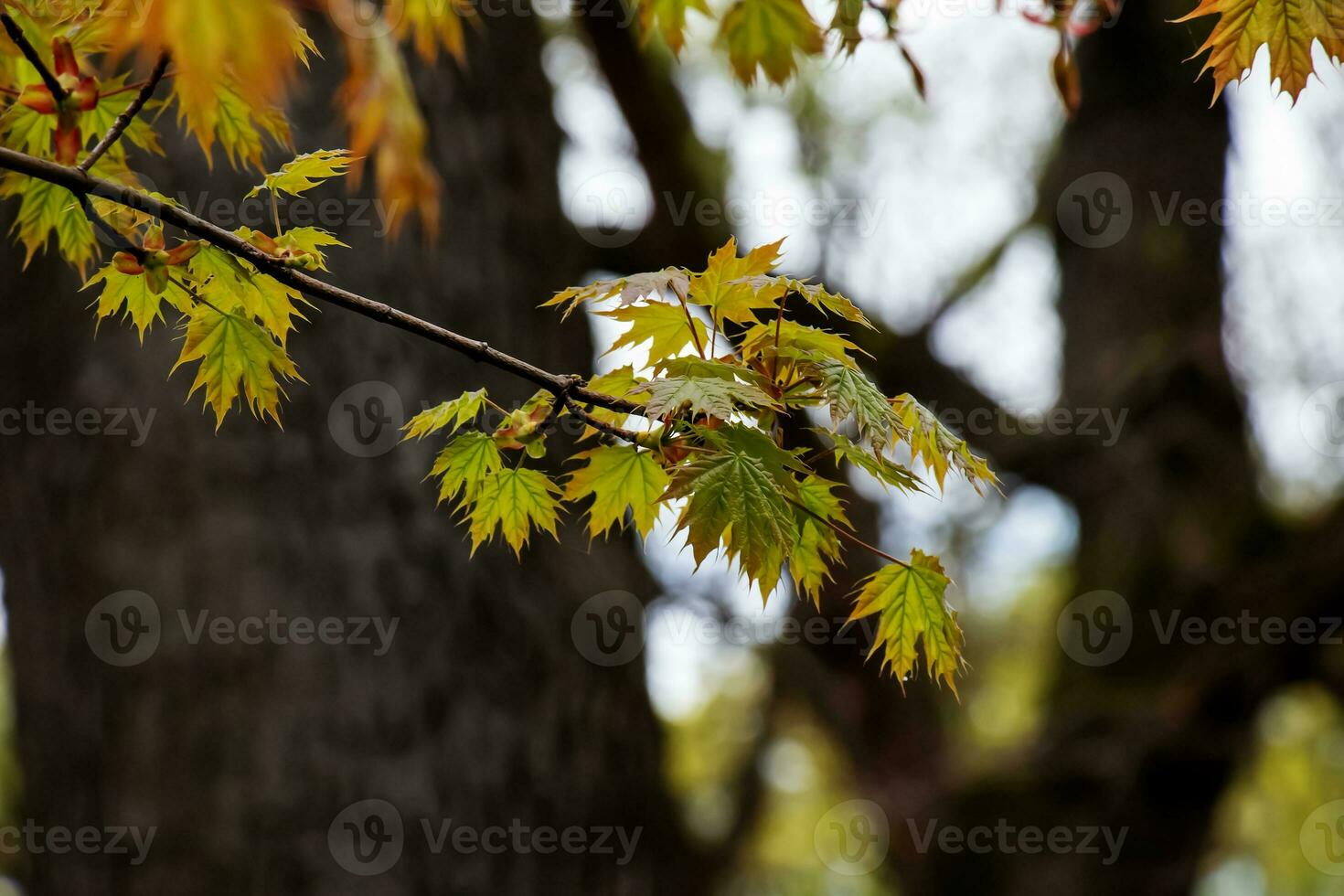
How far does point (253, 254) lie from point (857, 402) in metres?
0.65

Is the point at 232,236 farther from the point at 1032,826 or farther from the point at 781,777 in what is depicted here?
the point at 781,777

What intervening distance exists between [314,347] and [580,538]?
108cm

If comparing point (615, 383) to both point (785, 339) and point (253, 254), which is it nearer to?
point (785, 339)

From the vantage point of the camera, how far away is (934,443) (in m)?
1.34

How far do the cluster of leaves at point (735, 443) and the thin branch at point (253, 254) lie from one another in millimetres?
107

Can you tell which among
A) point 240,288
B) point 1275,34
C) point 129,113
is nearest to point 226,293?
point 240,288

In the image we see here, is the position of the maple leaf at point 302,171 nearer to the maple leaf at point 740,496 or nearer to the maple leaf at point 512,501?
the maple leaf at point 512,501

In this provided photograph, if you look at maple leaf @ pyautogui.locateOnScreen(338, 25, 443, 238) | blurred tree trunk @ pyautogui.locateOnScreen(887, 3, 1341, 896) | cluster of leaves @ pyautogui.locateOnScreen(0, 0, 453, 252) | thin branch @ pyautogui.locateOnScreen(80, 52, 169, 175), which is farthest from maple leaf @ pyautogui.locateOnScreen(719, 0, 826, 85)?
blurred tree trunk @ pyautogui.locateOnScreen(887, 3, 1341, 896)

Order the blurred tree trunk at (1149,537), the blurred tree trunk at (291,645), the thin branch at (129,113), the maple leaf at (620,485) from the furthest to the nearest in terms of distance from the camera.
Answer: the blurred tree trunk at (1149,537) → the blurred tree trunk at (291,645) → the maple leaf at (620,485) → the thin branch at (129,113)

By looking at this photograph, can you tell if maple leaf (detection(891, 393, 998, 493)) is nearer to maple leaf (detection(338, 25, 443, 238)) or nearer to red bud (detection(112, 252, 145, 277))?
maple leaf (detection(338, 25, 443, 238))

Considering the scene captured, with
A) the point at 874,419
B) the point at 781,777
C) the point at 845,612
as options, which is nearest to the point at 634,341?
the point at 874,419

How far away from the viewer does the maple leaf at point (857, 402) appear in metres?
1.16

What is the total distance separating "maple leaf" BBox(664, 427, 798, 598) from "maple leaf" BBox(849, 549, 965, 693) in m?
0.25

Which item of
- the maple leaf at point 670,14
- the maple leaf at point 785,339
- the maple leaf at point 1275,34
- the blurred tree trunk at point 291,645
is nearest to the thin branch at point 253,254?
the maple leaf at point 785,339
